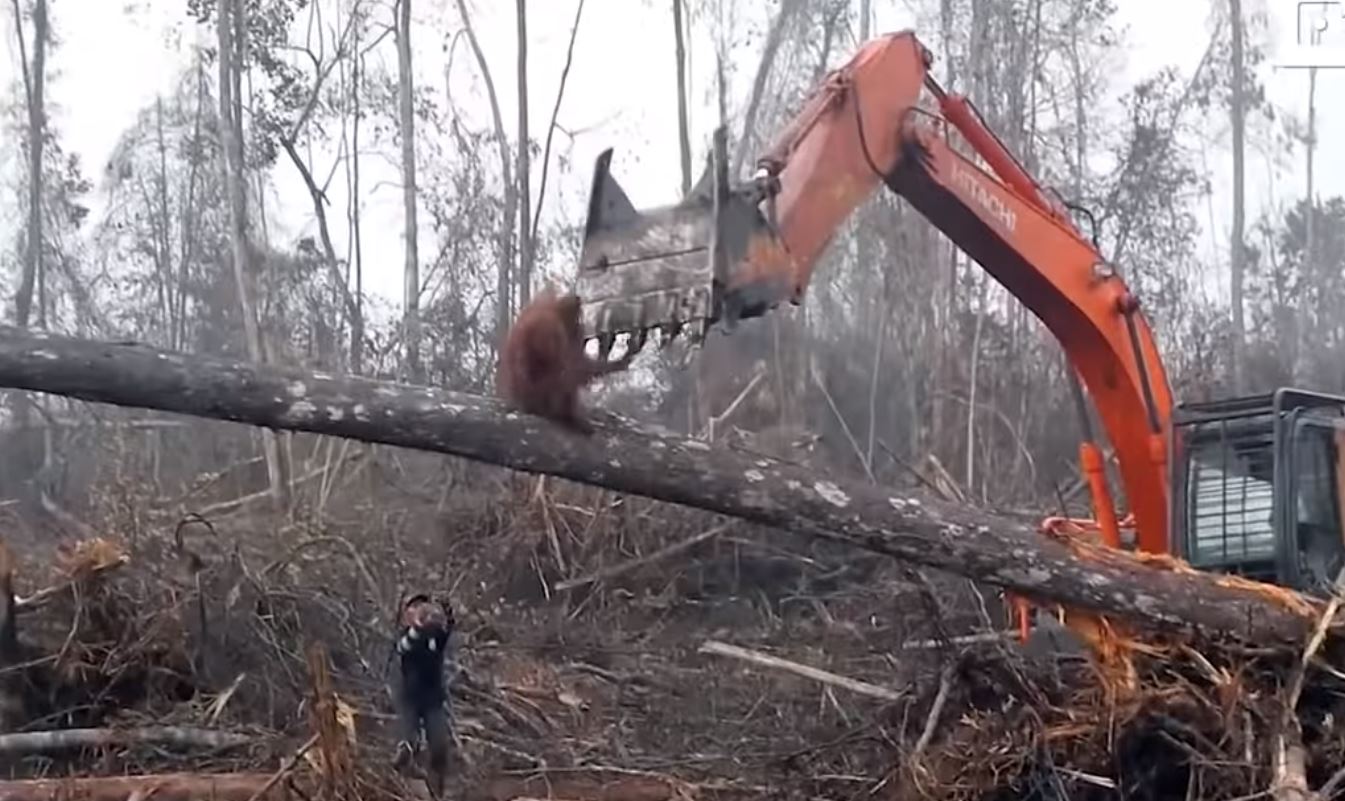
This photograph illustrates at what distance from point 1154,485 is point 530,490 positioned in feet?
20.7

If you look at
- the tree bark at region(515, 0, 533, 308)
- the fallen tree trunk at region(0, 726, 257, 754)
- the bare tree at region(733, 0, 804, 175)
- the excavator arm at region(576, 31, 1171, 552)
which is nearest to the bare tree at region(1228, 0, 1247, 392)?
the bare tree at region(733, 0, 804, 175)

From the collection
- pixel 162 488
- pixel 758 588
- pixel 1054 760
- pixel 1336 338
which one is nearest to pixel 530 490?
pixel 758 588

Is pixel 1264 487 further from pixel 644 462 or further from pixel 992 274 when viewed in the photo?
pixel 644 462

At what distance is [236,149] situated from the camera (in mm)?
20922

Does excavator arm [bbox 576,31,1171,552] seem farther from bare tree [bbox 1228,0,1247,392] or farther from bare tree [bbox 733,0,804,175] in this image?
bare tree [bbox 1228,0,1247,392]

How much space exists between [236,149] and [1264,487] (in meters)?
15.5

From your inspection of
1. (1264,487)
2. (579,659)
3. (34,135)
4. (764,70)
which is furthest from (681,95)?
(1264,487)

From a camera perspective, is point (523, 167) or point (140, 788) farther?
point (523, 167)

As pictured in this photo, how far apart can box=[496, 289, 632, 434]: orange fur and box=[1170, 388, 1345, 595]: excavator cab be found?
10.8 ft

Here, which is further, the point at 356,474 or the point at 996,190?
the point at 356,474

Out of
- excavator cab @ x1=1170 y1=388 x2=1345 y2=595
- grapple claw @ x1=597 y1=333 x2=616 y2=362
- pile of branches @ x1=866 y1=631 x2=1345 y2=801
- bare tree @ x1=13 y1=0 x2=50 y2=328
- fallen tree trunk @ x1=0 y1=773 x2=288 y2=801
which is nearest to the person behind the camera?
grapple claw @ x1=597 y1=333 x2=616 y2=362

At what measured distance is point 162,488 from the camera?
47.8 ft

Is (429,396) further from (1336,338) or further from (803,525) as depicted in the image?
(1336,338)

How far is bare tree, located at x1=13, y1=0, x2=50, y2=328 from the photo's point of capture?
27.2 metres
